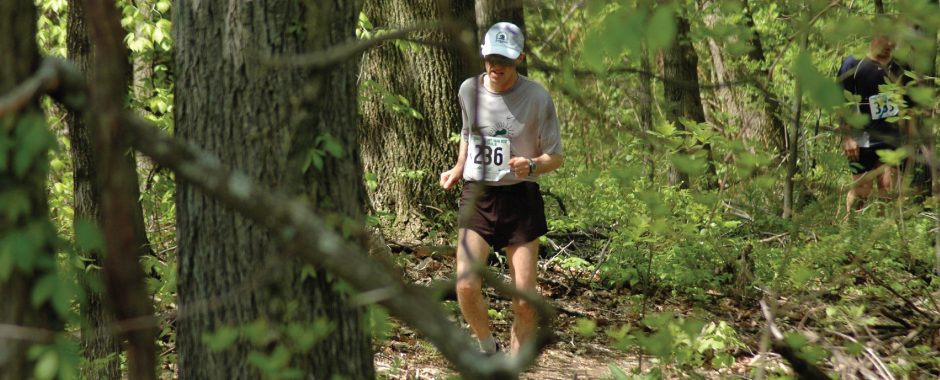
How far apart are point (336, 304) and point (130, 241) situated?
4.40 feet

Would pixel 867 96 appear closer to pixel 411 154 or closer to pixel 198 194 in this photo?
pixel 411 154

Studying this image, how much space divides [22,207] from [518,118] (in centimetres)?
280

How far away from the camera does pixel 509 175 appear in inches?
150

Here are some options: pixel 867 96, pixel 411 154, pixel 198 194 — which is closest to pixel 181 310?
pixel 198 194

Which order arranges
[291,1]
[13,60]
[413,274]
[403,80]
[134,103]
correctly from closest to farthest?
[13,60], [291,1], [134,103], [413,274], [403,80]

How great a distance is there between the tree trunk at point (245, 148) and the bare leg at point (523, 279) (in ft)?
5.38

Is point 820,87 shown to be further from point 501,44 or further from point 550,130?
point 550,130

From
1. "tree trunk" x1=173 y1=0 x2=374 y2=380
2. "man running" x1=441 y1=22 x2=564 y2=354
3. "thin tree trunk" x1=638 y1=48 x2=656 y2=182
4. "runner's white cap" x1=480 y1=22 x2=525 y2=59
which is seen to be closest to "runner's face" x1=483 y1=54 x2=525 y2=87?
"man running" x1=441 y1=22 x2=564 y2=354

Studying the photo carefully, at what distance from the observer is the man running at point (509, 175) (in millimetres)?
3781

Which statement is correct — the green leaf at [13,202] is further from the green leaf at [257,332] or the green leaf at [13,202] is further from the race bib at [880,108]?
the race bib at [880,108]

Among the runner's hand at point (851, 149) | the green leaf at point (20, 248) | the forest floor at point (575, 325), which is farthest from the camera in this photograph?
the runner's hand at point (851, 149)

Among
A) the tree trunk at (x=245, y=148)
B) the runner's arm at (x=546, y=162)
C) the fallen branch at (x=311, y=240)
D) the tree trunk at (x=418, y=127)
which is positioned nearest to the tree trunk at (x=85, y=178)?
the tree trunk at (x=245, y=148)

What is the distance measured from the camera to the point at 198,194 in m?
2.27

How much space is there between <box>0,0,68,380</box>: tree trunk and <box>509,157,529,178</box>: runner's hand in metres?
2.51
